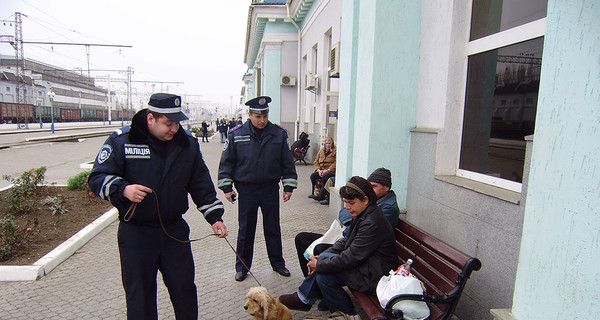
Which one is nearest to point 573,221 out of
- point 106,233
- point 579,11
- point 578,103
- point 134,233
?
point 578,103

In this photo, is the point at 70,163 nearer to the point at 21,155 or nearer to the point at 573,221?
the point at 21,155

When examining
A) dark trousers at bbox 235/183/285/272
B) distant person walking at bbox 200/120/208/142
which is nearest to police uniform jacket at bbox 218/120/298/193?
dark trousers at bbox 235/183/285/272

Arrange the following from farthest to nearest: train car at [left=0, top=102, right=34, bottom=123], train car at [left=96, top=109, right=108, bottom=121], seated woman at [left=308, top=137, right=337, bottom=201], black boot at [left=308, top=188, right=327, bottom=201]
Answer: train car at [left=96, top=109, right=108, bottom=121] < train car at [left=0, top=102, right=34, bottom=123] < black boot at [left=308, top=188, right=327, bottom=201] < seated woman at [left=308, top=137, right=337, bottom=201]

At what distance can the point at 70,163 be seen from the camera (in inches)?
565

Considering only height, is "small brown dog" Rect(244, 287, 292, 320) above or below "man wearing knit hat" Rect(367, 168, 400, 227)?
below

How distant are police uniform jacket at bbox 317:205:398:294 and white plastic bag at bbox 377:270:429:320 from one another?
12.6 inches

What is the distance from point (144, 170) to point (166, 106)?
48 centimetres

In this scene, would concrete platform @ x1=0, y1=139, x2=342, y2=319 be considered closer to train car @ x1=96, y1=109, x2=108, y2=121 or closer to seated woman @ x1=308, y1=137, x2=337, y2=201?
seated woman @ x1=308, y1=137, x2=337, y2=201

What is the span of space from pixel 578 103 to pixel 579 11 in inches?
16.8

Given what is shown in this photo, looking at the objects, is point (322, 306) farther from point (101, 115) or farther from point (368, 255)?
point (101, 115)

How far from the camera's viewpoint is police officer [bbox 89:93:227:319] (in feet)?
8.07

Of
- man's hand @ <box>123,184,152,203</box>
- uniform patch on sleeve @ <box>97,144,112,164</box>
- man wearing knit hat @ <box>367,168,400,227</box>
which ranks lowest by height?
man wearing knit hat @ <box>367,168,400,227</box>

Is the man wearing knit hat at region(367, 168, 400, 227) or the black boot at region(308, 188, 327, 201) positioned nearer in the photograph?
the man wearing knit hat at region(367, 168, 400, 227)

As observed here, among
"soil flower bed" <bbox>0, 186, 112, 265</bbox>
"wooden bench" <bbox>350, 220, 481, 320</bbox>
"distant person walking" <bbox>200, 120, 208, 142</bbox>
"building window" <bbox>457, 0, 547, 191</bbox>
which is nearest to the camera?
"wooden bench" <bbox>350, 220, 481, 320</bbox>
